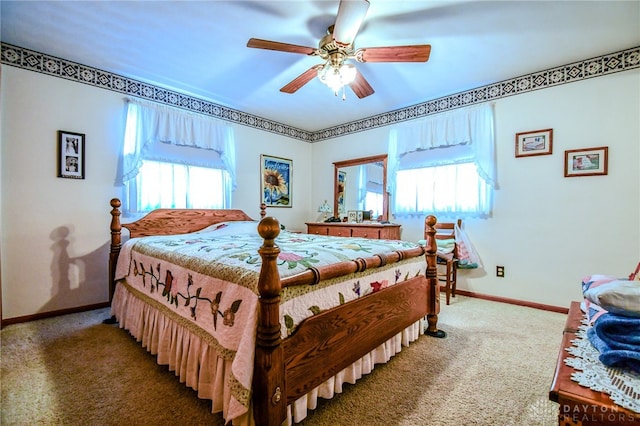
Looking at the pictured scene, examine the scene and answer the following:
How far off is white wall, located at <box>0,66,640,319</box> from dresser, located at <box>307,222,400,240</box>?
39.9 inches

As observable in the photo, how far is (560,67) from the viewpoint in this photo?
2914mm

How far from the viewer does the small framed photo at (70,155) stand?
280cm

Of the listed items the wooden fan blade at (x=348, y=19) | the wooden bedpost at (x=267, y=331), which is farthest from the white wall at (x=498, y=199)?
the wooden bedpost at (x=267, y=331)

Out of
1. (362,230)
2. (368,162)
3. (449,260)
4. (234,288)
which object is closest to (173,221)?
(234,288)

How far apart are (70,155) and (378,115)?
12.9ft

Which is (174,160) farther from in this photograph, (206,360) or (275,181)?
(206,360)

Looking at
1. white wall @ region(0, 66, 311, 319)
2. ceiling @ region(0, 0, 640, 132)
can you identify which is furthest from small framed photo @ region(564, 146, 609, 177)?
white wall @ region(0, 66, 311, 319)

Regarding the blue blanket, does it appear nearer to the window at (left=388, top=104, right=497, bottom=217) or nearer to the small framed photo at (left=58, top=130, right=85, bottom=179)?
the window at (left=388, top=104, right=497, bottom=217)

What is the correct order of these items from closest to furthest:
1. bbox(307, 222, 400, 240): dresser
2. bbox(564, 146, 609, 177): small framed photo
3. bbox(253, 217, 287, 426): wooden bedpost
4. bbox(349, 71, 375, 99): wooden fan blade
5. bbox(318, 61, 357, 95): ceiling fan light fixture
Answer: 1. bbox(253, 217, 287, 426): wooden bedpost
2. bbox(318, 61, 357, 95): ceiling fan light fixture
3. bbox(349, 71, 375, 99): wooden fan blade
4. bbox(564, 146, 609, 177): small framed photo
5. bbox(307, 222, 400, 240): dresser

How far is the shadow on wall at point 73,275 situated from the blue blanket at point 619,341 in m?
3.95

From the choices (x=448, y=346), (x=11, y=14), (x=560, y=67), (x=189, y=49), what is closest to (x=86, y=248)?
(x=11, y=14)

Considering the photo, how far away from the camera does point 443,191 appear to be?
12.1 ft

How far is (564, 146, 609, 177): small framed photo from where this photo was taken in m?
2.71

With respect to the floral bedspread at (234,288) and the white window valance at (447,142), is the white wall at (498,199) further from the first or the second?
the floral bedspread at (234,288)
